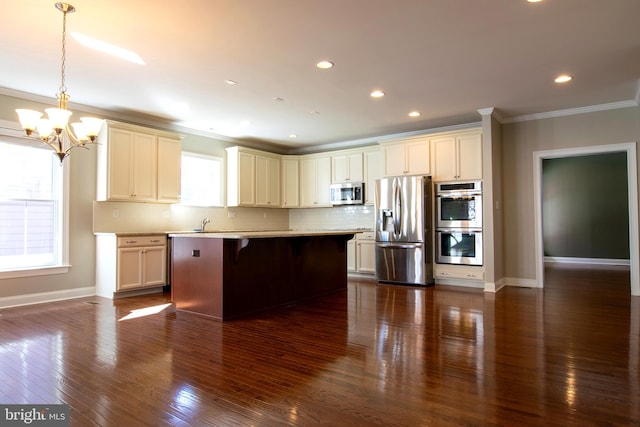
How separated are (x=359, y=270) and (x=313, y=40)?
4.65m

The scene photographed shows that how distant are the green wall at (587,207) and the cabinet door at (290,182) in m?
6.52

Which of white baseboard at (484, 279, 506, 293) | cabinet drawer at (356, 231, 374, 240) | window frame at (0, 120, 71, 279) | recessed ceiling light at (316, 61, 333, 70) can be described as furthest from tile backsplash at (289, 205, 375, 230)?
window frame at (0, 120, 71, 279)

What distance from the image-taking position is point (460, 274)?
614 centimetres

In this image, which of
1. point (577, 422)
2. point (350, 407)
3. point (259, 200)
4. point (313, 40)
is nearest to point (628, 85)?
point (313, 40)

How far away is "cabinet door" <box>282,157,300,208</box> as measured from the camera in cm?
820

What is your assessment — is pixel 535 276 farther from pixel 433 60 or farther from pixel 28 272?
pixel 28 272

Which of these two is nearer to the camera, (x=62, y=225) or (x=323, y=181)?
(x=62, y=225)

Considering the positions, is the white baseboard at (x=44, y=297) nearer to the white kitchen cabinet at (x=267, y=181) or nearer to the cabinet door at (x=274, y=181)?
the white kitchen cabinet at (x=267, y=181)

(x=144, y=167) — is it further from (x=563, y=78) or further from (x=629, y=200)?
(x=629, y=200)

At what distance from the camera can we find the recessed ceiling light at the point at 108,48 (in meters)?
3.46

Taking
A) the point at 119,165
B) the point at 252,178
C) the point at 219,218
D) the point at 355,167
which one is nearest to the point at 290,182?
the point at 252,178

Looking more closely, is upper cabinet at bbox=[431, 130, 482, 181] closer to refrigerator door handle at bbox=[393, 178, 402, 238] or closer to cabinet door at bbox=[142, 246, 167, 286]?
refrigerator door handle at bbox=[393, 178, 402, 238]

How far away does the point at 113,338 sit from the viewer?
3.47 metres

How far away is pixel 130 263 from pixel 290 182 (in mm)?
3711
